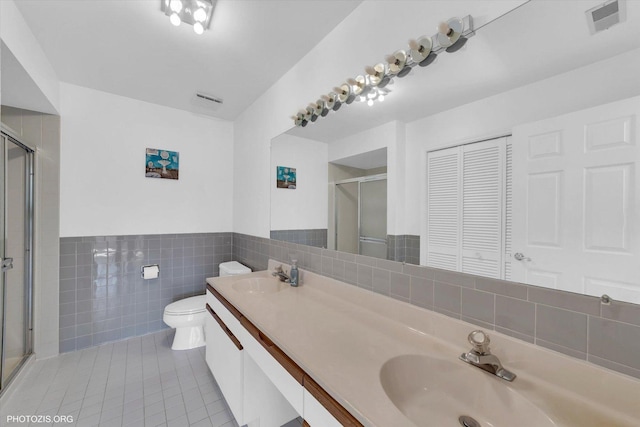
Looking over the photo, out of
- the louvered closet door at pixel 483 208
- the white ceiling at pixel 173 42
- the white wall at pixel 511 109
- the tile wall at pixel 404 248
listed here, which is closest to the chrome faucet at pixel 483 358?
the louvered closet door at pixel 483 208

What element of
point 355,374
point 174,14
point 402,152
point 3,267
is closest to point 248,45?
point 174,14

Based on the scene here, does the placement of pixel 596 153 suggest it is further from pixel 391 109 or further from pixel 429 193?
pixel 391 109

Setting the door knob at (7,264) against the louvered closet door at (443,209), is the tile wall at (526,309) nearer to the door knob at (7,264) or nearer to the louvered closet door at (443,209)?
the louvered closet door at (443,209)

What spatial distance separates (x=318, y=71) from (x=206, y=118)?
178cm

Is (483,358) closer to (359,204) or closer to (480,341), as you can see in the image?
(480,341)

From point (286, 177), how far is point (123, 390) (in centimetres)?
193

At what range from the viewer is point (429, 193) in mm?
1125

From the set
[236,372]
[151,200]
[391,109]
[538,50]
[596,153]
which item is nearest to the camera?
[596,153]

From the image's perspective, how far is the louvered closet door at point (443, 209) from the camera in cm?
Result: 103

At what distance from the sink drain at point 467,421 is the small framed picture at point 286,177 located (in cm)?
165

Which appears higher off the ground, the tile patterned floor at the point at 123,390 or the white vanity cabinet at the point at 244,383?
the white vanity cabinet at the point at 244,383

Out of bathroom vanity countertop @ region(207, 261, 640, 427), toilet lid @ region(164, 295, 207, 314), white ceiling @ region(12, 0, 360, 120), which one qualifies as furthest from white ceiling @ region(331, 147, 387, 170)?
toilet lid @ region(164, 295, 207, 314)

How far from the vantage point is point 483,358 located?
0.79 meters

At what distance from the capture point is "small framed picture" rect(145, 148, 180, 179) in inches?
101
